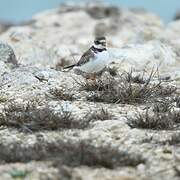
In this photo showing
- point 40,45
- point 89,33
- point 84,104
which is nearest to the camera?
point 84,104

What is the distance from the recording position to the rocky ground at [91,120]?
5.78 metres

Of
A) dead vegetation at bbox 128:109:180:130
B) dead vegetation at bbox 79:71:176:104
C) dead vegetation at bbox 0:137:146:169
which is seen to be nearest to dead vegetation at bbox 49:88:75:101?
dead vegetation at bbox 79:71:176:104

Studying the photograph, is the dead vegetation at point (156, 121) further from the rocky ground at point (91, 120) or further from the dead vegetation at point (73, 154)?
the dead vegetation at point (73, 154)

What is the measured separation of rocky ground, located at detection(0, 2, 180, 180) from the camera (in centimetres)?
578

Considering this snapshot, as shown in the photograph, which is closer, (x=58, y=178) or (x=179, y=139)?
(x=58, y=178)

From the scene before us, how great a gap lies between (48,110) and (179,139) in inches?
64.1

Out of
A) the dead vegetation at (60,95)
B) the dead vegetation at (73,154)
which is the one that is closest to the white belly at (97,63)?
the dead vegetation at (60,95)

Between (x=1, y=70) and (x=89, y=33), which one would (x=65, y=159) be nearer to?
(x=1, y=70)

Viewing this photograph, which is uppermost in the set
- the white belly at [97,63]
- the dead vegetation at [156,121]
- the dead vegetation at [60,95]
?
the white belly at [97,63]

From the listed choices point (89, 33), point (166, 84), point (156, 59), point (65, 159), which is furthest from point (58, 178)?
point (89, 33)

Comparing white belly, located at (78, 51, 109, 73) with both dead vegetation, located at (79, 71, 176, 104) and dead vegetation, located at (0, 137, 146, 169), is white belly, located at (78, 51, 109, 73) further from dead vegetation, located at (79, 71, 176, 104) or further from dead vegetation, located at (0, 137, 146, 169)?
dead vegetation, located at (0, 137, 146, 169)

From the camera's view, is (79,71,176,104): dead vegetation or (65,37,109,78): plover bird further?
(65,37,109,78): plover bird

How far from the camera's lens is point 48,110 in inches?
293

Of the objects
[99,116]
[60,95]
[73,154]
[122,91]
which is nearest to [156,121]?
[99,116]
